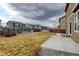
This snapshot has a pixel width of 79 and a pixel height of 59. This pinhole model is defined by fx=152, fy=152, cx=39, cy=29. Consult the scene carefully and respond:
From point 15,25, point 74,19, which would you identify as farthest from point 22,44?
point 74,19

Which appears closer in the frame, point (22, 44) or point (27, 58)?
point (27, 58)

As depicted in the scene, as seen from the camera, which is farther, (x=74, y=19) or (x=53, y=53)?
(x=74, y=19)

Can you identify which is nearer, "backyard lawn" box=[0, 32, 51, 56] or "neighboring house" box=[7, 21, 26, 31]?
"backyard lawn" box=[0, 32, 51, 56]

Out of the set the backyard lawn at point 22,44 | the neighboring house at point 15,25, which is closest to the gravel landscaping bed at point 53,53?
the backyard lawn at point 22,44

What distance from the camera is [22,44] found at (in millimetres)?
4293

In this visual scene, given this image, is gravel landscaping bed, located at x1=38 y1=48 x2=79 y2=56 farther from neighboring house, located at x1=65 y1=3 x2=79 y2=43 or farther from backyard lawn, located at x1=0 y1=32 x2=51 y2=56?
neighboring house, located at x1=65 y1=3 x2=79 y2=43

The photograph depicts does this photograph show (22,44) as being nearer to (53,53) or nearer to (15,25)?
(15,25)

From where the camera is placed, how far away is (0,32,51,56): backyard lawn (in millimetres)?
3998

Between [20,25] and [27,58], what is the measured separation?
1.05m

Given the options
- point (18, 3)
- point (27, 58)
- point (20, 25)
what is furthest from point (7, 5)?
point (27, 58)

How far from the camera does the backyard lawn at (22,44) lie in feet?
13.1

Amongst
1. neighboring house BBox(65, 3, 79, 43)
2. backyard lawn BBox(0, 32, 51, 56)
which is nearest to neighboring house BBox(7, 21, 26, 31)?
backyard lawn BBox(0, 32, 51, 56)

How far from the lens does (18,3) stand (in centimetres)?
419

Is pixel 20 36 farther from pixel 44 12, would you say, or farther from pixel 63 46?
pixel 63 46
